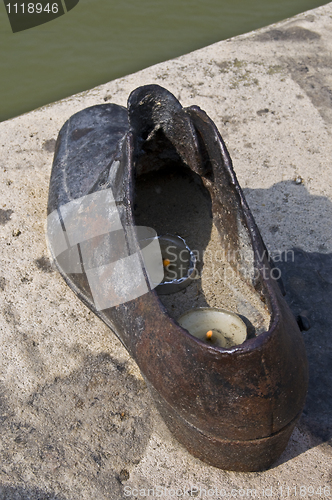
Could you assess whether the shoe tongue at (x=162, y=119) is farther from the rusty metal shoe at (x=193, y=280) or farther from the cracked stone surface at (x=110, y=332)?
the cracked stone surface at (x=110, y=332)

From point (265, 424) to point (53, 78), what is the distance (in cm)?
380

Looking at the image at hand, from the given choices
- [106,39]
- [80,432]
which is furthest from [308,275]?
[106,39]

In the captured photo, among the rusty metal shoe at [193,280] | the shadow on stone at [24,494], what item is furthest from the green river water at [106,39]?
the shadow on stone at [24,494]

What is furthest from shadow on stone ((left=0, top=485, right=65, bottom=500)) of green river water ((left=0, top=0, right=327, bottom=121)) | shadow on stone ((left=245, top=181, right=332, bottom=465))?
green river water ((left=0, top=0, right=327, bottom=121))

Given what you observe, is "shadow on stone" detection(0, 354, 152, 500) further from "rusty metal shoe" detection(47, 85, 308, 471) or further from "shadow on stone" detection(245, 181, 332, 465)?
"shadow on stone" detection(245, 181, 332, 465)

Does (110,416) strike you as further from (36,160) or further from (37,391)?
(36,160)

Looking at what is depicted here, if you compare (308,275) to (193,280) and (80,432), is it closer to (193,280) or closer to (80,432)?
(193,280)

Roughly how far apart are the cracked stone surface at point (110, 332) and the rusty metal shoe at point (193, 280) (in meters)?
0.15

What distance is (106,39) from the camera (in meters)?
4.96

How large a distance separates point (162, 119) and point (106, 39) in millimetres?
2872

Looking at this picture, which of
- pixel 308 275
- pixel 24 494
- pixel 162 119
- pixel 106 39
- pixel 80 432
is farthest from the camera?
pixel 106 39

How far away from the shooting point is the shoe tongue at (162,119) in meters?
2.45

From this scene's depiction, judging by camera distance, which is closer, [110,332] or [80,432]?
[80,432]

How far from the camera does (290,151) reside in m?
3.55
